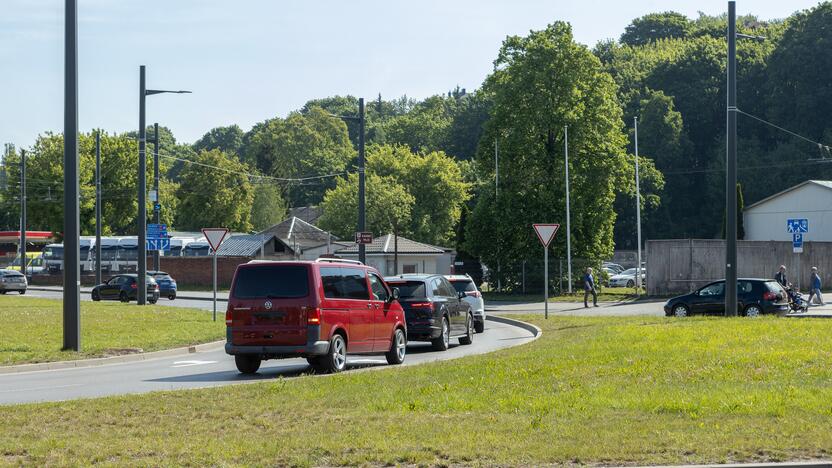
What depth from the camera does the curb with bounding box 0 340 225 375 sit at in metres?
20.5

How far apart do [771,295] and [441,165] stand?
7078cm

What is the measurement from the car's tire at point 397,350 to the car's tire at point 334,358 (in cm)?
165

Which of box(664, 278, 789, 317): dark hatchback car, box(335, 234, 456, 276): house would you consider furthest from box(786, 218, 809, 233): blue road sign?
box(335, 234, 456, 276): house

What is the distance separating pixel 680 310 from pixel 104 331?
59.5 ft

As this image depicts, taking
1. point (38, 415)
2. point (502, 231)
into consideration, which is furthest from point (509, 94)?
point (38, 415)

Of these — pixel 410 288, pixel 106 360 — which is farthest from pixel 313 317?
pixel 410 288

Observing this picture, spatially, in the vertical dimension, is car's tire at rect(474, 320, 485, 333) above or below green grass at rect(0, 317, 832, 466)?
below

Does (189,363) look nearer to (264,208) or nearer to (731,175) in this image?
(731,175)

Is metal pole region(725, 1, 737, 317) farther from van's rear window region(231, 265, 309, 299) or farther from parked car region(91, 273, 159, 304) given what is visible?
parked car region(91, 273, 159, 304)

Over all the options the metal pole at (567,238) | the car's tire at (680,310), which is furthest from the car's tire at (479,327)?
the metal pole at (567,238)

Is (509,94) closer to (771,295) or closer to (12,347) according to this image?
(771,295)

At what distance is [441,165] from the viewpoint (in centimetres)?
10438

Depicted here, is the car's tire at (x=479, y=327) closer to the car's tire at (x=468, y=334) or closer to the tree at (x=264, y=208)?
the car's tire at (x=468, y=334)

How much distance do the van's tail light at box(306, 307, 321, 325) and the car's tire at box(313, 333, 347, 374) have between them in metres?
0.54
